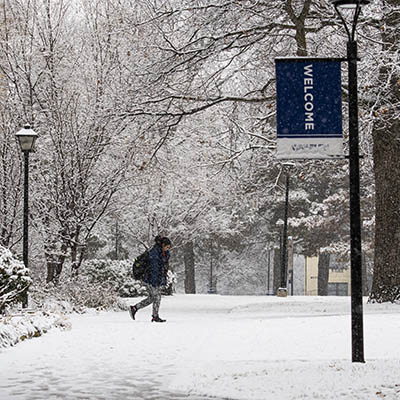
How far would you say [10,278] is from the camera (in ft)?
55.2

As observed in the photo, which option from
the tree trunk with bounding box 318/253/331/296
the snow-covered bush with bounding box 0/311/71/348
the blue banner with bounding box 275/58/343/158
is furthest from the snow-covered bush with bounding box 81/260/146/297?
the blue banner with bounding box 275/58/343/158

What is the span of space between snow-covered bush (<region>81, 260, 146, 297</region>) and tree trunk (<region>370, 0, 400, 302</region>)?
15.9 metres

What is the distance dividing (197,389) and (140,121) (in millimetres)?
13242

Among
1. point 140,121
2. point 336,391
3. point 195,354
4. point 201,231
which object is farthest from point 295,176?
point 336,391

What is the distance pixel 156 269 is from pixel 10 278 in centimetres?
288

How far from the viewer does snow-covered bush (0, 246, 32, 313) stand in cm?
1677

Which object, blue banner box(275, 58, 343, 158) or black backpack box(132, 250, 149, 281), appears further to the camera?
black backpack box(132, 250, 149, 281)

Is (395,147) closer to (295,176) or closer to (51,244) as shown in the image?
(51,244)

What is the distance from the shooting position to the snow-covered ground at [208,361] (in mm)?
8703

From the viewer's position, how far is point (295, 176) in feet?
165

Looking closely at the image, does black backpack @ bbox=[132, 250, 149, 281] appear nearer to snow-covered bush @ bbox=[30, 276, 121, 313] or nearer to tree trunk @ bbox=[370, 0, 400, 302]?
snow-covered bush @ bbox=[30, 276, 121, 313]

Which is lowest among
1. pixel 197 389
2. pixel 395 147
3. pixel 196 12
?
pixel 197 389

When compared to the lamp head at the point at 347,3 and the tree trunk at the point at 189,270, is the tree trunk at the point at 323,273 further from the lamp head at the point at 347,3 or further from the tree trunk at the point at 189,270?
the lamp head at the point at 347,3

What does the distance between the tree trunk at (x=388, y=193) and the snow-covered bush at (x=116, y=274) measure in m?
15.9
